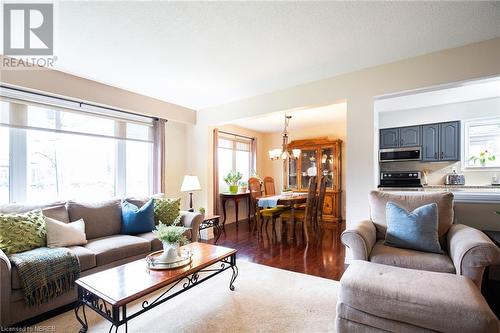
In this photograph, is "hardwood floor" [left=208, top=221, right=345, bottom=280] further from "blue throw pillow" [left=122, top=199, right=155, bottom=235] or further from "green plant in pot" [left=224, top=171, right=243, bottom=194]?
"blue throw pillow" [left=122, top=199, right=155, bottom=235]

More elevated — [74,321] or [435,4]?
[435,4]

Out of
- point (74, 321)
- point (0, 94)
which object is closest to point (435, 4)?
point (74, 321)

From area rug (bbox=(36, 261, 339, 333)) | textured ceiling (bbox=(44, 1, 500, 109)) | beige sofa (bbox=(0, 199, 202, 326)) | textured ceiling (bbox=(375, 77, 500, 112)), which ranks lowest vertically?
area rug (bbox=(36, 261, 339, 333))

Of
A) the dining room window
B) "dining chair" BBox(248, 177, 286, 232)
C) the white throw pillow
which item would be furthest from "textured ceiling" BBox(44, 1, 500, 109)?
the dining room window

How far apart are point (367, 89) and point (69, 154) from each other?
13.4 ft

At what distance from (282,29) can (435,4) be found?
1.19 m

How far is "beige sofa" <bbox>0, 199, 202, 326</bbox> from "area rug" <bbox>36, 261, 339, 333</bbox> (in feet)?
0.73

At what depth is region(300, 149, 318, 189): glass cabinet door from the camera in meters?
5.94

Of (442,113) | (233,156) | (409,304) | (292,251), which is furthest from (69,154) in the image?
(442,113)

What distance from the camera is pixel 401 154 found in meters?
4.70

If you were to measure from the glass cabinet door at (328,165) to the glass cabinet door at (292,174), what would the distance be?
72 centimetres

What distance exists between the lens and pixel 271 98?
3.72 metres

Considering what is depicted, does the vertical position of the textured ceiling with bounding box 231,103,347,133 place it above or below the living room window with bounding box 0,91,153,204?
above

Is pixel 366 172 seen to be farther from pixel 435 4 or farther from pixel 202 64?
pixel 202 64
